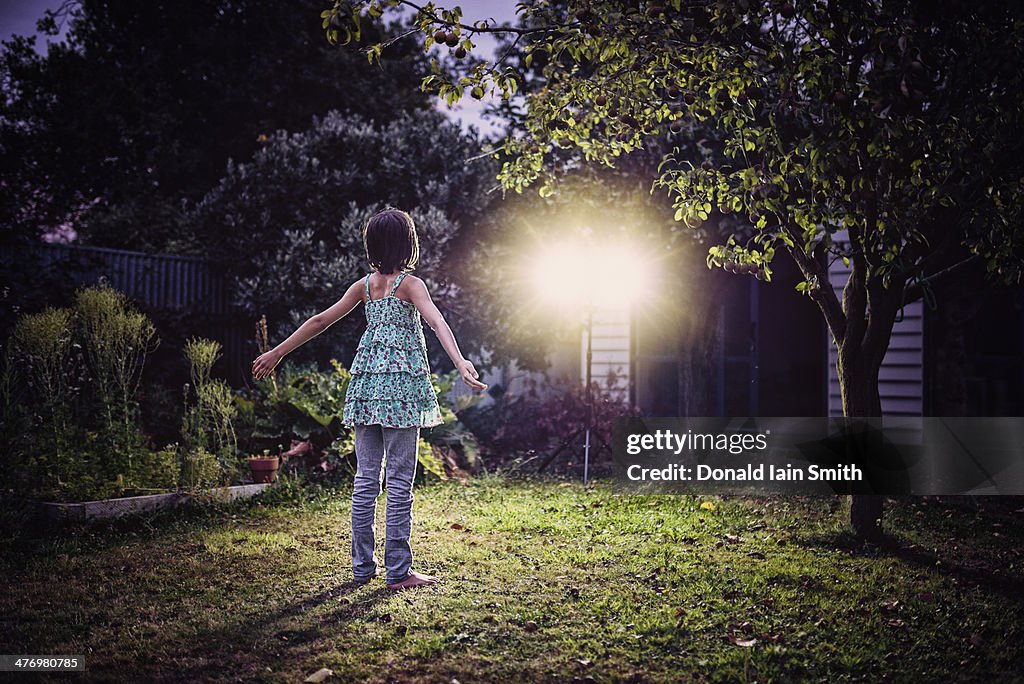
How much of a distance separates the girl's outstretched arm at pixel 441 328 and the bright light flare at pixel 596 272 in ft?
14.3

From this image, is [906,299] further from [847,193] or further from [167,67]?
[167,67]

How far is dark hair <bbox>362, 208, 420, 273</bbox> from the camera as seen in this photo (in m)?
4.10

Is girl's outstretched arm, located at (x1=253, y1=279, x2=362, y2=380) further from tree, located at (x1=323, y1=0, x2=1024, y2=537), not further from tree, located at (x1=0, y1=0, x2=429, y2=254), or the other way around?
tree, located at (x1=0, y1=0, x2=429, y2=254)

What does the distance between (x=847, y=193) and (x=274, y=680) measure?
4.23 meters

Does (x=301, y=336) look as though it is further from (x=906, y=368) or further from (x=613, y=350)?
(x=906, y=368)

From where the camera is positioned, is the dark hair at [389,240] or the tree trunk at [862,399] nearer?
the dark hair at [389,240]

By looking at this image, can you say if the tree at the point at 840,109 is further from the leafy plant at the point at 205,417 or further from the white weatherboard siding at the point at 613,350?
the white weatherboard siding at the point at 613,350

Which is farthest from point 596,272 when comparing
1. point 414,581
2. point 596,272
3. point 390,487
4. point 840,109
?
point 414,581

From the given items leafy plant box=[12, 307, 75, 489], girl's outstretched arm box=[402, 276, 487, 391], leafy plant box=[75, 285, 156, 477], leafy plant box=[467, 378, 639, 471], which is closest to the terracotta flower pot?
leafy plant box=[75, 285, 156, 477]

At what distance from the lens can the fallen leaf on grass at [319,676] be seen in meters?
2.95

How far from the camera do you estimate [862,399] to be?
5379 mm

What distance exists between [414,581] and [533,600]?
657 mm

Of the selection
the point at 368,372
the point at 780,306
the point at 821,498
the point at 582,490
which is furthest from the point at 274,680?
the point at 780,306

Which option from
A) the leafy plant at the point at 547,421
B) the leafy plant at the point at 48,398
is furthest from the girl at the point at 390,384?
the leafy plant at the point at 547,421
